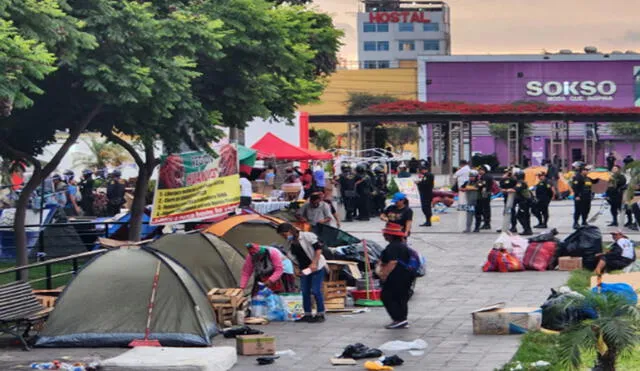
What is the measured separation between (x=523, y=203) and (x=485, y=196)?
5.64ft

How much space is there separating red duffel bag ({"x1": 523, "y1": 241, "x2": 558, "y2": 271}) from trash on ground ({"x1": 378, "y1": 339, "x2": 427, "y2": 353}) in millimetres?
8252

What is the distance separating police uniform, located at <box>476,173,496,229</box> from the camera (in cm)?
2878

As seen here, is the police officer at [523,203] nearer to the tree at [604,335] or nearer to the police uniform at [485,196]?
the police uniform at [485,196]

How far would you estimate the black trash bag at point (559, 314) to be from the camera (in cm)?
1170

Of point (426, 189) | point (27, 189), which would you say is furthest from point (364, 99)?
point (27, 189)

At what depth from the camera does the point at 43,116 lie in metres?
19.7

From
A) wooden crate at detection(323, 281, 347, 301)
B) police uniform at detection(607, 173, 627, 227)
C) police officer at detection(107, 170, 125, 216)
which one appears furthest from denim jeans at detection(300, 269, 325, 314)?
police officer at detection(107, 170, 125, 216)

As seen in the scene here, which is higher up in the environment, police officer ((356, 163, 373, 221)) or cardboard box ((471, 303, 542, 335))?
police officer ((356, 163, 373, 221))

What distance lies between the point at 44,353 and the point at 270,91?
8.71m

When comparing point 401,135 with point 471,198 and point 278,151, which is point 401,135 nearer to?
point 278,151

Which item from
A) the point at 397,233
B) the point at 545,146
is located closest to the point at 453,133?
the point at 545,146

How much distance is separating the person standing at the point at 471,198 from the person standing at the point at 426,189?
1.16 meters

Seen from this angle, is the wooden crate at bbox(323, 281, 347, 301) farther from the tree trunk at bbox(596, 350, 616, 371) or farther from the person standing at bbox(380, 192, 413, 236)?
the tree trunk at bbox(596, 350, 616, 371)

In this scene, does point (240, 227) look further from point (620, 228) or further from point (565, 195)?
point (565, 195)
